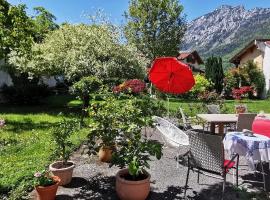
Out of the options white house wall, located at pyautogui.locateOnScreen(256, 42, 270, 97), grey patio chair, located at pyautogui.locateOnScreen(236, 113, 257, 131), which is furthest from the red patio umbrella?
white house wall, located at pyautogui.locateOnScreen(256, 42, 270, 97)

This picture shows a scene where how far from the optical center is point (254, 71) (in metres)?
31.9

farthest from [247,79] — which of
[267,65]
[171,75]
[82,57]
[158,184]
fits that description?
[158,184]

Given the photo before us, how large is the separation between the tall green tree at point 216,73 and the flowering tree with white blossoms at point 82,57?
16690 millimetres

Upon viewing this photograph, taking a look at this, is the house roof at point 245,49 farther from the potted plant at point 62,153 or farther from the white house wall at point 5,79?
the potted plant at point 62,153

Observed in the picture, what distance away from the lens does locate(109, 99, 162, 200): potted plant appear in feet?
19.6

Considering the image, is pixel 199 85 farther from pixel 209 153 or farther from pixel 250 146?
pixel 209 153

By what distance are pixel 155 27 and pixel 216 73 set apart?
31.8 ft

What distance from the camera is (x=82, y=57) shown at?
16.8 meters

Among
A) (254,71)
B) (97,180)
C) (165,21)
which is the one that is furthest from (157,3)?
(97,180)

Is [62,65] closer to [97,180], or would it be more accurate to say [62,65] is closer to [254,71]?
[97,180]

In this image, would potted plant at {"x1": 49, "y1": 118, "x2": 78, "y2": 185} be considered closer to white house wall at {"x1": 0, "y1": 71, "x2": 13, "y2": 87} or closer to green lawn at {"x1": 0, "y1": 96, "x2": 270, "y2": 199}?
green lawn at {"x1": 0, "y1": 96, "x2": 270, "y2": 199}

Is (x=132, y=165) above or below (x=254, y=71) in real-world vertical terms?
below

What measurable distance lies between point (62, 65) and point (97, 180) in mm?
11267

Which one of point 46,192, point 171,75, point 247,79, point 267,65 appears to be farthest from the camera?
point 247,79
